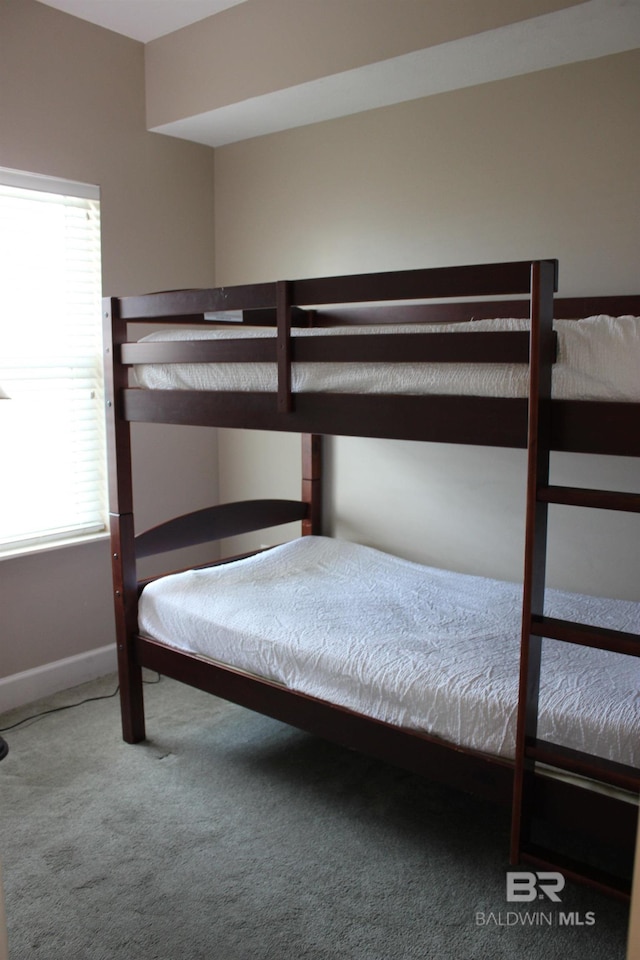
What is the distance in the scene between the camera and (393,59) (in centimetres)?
259

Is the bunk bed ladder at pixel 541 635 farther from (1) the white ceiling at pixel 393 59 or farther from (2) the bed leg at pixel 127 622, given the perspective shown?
(2) the bed leg at pixel 127 622

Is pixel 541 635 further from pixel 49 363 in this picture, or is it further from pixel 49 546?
pixel 49 363

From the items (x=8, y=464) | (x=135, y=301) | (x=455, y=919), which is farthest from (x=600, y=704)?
(x=8, y=464)

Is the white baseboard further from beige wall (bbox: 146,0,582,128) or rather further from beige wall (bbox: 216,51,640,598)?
beige wall (bbox: 146,0,582,128)

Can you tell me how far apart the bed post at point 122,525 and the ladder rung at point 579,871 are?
1.53 metres

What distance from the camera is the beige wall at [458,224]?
2.65 meters

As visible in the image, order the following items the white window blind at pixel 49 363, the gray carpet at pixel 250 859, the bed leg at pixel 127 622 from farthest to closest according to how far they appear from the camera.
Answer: the white window blind at pixel 49 363, the bed leg at pixel 127 622, the gray carpet at pixel 250 859

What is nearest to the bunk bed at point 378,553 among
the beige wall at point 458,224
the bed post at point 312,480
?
the beige wall at point 458,224

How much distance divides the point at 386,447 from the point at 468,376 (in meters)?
1.48

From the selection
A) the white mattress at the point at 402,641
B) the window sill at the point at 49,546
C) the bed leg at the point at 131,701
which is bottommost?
the bed leg at the point at 131,701

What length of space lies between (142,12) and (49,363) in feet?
4.61

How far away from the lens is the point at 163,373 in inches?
102

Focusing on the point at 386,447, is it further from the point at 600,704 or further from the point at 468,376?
the point at 600,704
